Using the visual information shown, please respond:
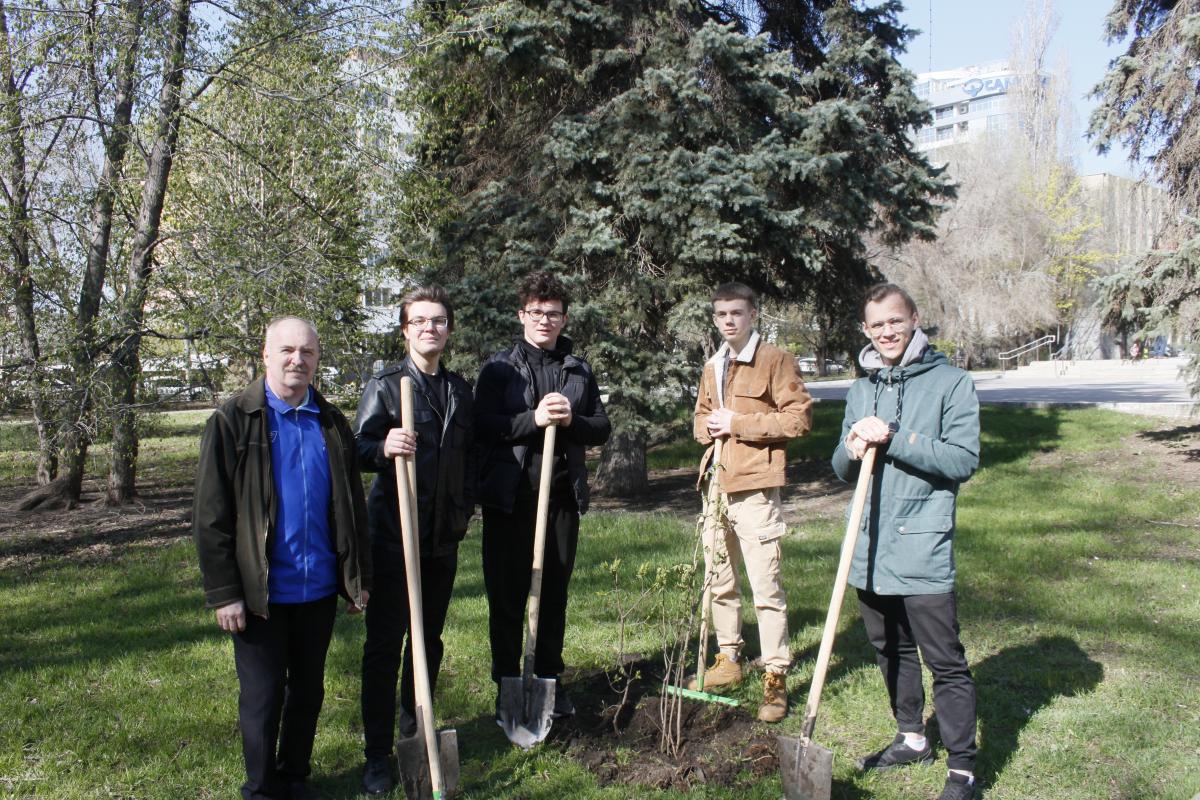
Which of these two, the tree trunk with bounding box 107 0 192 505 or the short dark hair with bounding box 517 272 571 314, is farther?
the tree trunk with bounding box 107 0 192 505

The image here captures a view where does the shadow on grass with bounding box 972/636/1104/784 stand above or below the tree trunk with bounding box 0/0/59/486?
below

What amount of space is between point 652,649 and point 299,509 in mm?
2609

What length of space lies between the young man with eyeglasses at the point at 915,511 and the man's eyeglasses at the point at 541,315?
4.42 ft

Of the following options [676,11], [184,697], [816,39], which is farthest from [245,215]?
[816,39]

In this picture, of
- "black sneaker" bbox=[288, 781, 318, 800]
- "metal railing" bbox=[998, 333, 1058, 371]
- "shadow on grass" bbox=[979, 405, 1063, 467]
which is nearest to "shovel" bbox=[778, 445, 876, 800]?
"black sneaker" bbox=[288, 781, 318, 800]

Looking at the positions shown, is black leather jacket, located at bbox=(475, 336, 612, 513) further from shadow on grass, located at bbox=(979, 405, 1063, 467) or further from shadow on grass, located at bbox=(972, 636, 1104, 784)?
shadow on grass, located at bbox=(979, 405, 1063, 467)

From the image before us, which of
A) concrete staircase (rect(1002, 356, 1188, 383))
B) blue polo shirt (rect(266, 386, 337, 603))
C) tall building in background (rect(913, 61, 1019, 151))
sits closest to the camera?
blue polo shirt (rect(266, 386, 337, 603))

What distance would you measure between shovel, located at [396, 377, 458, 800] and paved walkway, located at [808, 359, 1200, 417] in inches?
428

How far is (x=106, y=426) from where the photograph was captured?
894 cm

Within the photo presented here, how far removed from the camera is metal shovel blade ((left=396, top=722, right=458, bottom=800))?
3.26 metres

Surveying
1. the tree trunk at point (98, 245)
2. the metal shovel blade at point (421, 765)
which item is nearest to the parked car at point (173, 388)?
the tree trunk at point (98, 245)

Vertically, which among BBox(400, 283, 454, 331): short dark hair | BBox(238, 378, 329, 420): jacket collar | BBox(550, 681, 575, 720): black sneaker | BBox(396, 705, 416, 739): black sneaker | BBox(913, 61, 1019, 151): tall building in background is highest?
BBox(913, 61, 1019, 151): tall building in background

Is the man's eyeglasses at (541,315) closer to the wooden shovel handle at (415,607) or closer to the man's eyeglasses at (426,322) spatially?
the man's eyeglasses at (426,322)

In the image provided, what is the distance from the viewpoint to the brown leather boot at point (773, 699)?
405 cm
